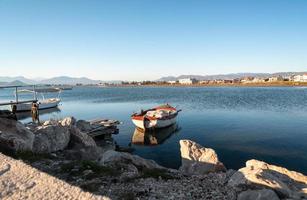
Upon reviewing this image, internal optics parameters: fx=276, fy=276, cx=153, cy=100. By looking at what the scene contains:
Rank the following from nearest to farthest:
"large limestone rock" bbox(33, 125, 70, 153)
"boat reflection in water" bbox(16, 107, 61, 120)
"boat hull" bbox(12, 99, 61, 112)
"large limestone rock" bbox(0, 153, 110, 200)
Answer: "large limestone rock" bbox(0, 153, 110, 200) < "large limestone rock" bbox(33, 125, 70, 153) < "boat reflection in water" bbox(16, 107, 61, 120) < "boat hull" bbox(12, 99, 61, 112)

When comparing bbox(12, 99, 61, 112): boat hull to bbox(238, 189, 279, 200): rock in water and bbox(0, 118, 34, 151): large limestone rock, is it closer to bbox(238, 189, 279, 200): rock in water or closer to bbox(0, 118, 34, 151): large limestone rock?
bbox(0, 118, 34, 151): large limestone rock

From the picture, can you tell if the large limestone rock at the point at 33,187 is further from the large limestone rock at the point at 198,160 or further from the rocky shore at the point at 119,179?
the large limestone rock at the point at 198,160

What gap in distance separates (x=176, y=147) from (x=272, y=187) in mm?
19068

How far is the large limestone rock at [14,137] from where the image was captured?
1536 cm

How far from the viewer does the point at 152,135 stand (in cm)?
3747

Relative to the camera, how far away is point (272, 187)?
11.8 m

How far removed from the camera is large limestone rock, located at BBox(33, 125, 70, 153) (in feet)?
63.2

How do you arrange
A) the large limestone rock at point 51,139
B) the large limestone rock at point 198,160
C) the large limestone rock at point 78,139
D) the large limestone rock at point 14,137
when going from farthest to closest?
the large limestone rock at point 78,139, the large limestone rock at point 51,139, the large limestone rock at point 198,160, the large limestone rock at point 14,137

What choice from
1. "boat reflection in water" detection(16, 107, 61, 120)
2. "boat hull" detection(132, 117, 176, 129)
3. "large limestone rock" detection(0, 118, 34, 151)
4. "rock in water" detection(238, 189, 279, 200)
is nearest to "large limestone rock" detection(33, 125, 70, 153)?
"large limestone rock" detection(0, 118, 34, 151)

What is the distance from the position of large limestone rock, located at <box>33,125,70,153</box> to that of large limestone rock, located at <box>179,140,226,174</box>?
920 centimetres

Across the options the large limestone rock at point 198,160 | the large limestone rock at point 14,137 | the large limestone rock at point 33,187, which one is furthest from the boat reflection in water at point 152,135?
the large limestone rock at point 33,187

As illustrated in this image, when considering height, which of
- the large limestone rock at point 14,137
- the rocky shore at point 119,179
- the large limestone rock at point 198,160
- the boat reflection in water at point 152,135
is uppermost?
the large limestone rock at point 14,137

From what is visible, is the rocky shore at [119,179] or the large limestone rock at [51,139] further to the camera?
the large limestone rock at [51,139]

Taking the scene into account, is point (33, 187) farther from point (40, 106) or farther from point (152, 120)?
point (40, 106)
